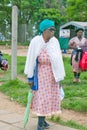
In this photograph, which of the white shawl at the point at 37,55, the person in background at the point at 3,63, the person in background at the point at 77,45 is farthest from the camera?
the person in background at the point at 3,63

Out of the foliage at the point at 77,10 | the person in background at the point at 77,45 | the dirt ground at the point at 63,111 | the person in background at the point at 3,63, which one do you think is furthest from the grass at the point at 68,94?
the foliage at the point at 77,10

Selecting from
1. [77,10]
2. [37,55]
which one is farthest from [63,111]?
[77,10]

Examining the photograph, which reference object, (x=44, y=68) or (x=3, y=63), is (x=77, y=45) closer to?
(x=3, y=63)

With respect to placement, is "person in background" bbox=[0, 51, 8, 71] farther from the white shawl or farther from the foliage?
the foliage

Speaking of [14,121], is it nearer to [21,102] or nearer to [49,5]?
[21,102]

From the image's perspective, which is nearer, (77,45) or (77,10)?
(77,45)

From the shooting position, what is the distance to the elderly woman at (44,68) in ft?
19.9

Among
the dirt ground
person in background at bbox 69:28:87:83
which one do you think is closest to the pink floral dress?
the dirt ground

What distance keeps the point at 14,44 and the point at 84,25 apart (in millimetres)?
20090

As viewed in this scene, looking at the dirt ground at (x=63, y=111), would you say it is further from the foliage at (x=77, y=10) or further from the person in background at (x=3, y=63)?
the foliage at (x=77, y=10)

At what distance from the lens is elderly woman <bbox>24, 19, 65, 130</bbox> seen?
19.9 ft

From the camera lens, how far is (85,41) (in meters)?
10.5

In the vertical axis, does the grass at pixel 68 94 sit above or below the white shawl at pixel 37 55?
below

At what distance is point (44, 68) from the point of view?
20.0ft
